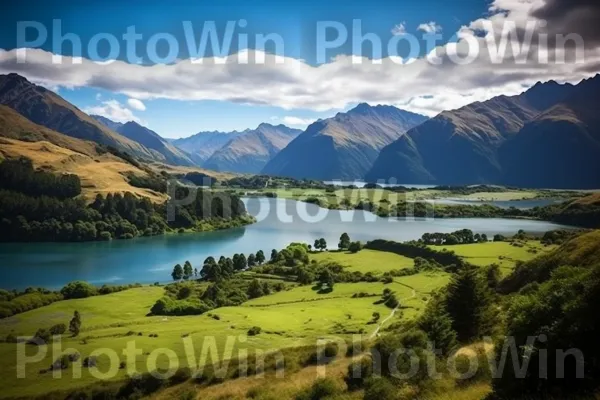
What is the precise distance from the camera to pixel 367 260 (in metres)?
128

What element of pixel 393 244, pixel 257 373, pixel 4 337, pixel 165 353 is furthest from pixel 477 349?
pixel 393 244

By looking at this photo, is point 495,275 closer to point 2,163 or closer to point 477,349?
point 477,349

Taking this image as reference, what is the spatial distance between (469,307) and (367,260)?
90.5 m

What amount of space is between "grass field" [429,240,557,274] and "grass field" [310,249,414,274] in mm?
13983

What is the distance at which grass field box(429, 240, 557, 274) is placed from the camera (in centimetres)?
10738

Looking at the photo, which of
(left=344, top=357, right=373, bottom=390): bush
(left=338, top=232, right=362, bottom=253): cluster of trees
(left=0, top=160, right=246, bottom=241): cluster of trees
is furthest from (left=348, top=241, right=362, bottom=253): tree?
(left=344, top=357, right=373, bottom=390): bush

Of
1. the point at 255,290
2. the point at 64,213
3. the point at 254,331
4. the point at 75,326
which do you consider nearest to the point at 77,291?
the point at 75,326

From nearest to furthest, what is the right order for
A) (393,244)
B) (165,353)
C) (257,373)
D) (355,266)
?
(257,373)
(165,353)
(355,266)
(393,244)

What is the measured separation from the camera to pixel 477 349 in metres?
31.1

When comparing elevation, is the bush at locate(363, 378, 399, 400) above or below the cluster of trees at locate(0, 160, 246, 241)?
below

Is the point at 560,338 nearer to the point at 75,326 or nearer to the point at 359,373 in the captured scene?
the point at 359,373

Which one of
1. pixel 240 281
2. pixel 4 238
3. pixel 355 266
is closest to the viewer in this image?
pixel 240 281

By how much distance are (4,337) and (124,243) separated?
99023 mm

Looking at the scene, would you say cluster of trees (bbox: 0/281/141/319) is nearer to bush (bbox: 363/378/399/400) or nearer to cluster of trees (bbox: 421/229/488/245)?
bush (bbox: 363/378/399/400)
